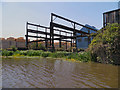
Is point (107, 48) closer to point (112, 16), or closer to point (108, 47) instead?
point (108, 47)

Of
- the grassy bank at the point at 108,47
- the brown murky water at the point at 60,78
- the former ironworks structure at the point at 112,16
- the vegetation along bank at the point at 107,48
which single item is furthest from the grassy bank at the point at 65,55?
the former ironworks structure at the point at 112,16

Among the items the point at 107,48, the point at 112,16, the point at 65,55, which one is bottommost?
the point at 65,55

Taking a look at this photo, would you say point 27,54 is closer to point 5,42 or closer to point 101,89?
point 5,42

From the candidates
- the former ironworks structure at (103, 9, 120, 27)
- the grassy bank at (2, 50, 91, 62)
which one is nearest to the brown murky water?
the grassy bank at (2, 50, 91, 62)

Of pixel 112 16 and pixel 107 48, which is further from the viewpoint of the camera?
pixel 112 16

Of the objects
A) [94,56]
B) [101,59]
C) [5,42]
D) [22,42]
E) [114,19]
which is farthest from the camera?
[22,42]

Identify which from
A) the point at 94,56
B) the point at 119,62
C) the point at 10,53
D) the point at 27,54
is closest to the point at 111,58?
the point at 119,62

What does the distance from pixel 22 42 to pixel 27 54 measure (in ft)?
33.7

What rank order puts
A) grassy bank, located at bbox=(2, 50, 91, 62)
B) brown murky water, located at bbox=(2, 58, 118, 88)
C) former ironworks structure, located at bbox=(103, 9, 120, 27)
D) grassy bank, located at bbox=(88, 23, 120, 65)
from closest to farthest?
brown murky water, located at bbox=(2, 58, 118, 88) < grassy bank, located at bbox=(88, 23, 120, 65) < grassy bank, located at bbox=(2, 50, 91, 62) < former ironworks structure, located at bbox=(103, 9, 120, 27)

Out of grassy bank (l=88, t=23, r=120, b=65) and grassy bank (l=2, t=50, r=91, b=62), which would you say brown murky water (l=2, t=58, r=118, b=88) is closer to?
grassy bank (l=88, t=23, r=120, b=65)

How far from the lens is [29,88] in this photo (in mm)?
2820

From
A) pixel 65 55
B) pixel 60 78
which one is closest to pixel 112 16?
pixel 65 55

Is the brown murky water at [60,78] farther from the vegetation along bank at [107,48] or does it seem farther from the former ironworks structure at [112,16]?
the former ironworks structure at [112,16]

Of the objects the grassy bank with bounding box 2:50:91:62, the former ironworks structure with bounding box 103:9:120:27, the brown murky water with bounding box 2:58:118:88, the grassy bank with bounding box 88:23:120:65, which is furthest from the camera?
the former ironworks structure with bounding box 103:9:120:27
